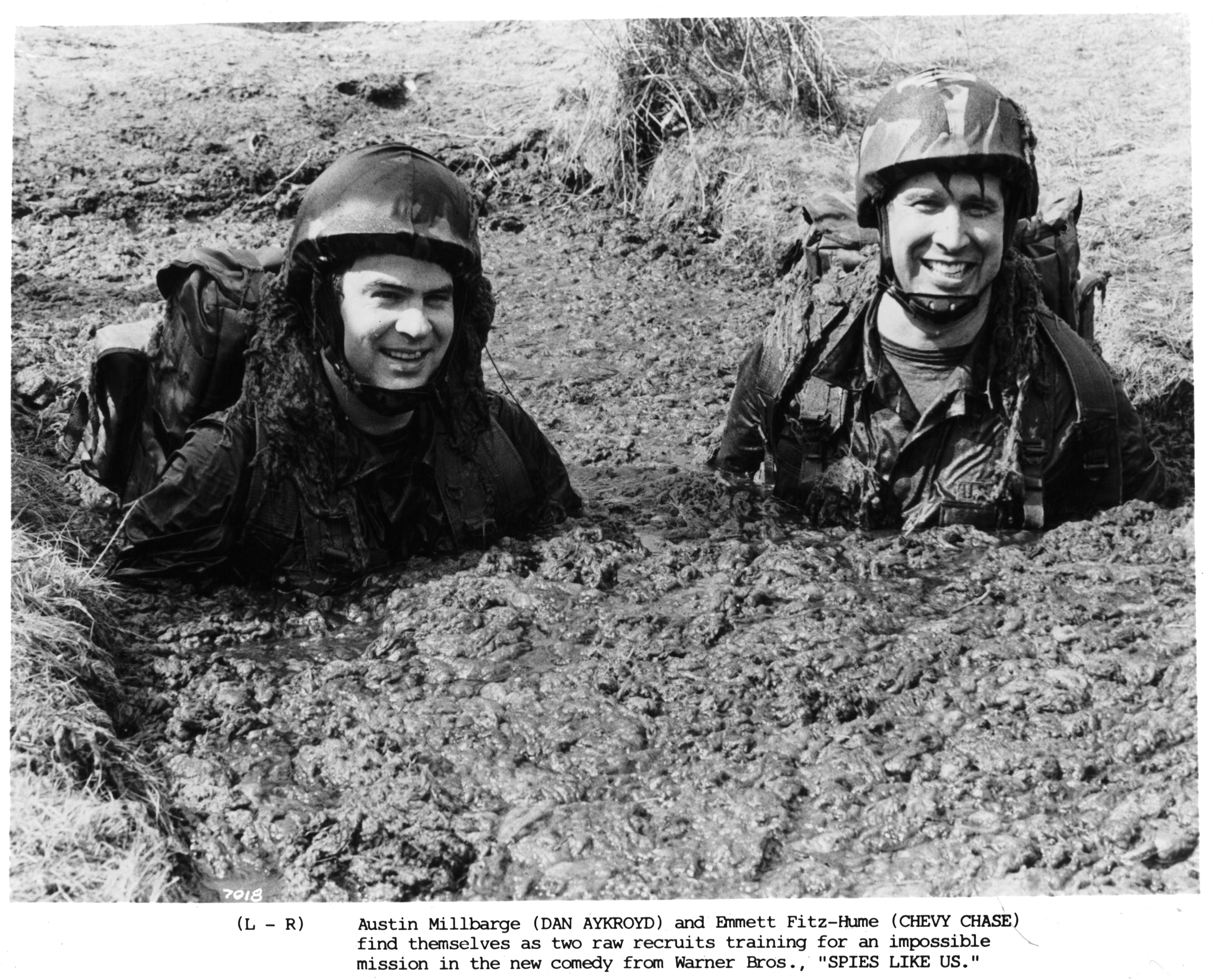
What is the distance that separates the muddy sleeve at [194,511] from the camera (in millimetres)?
4789

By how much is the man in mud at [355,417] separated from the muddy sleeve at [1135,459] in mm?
2100

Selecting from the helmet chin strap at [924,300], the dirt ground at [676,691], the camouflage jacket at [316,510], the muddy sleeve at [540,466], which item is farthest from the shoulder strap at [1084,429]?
the camouflage jacket at [316,510]

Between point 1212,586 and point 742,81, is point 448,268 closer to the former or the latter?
point 1212,586

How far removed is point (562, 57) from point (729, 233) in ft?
7.23

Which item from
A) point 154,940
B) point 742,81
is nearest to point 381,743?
point 154,940

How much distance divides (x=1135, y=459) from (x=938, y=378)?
81cm

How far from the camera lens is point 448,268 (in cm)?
469

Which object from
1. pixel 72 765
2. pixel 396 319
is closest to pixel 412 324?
pixel 396 319

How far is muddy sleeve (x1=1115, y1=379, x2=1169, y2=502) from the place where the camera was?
17.7 ft

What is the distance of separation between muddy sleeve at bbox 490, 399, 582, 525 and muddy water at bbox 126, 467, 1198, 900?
0.84ft

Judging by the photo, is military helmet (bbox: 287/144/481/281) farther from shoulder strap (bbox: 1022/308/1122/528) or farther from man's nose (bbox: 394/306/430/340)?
shoulder strap (bbox: 1022/308/1122/528)

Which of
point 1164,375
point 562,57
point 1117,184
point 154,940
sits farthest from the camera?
point 562,57

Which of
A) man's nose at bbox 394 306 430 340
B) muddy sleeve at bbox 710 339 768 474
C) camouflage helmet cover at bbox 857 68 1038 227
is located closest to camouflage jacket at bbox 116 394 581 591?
man's nose at bbox 394 306 430 340

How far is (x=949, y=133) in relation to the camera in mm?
4715
